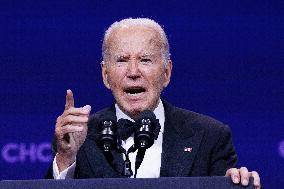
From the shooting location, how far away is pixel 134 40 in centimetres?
213

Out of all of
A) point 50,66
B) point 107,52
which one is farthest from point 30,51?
point 107,52

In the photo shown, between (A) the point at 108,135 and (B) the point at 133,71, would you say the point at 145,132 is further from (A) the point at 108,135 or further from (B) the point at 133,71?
(B) the point at 133,71

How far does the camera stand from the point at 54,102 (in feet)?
9.48

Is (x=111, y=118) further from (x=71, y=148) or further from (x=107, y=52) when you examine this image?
(x=107, y=52)

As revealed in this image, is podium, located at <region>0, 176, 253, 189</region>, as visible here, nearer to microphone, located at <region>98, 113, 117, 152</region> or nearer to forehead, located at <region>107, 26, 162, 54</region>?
microphone, located at <region>98, 113, 117, 152</region>

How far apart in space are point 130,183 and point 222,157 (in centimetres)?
59

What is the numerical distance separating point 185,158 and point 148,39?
0.38m

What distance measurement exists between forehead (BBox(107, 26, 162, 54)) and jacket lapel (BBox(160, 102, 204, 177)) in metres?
0.22

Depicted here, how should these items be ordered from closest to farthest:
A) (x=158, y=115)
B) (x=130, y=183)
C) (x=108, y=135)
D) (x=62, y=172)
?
(x=130, y=183)
(x=108, y=135)
(x=62, y=172)
(x=158, y=115)

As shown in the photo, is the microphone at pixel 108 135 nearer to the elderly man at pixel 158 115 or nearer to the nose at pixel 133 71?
the elderly man at pixel 158 115

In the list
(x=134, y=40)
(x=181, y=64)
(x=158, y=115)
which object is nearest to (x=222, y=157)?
(x=158, y=115)

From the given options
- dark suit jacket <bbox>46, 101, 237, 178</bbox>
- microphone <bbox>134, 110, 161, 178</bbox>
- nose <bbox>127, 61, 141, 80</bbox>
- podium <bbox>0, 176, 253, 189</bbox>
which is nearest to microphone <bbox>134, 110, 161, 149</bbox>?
microphone <bbox>134, 110, 161, 178</bbox>

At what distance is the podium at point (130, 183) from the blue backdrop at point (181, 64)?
128 centimetres

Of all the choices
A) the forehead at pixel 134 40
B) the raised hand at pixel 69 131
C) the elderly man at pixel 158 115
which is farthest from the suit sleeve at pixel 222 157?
the raised hand at pixel 69 131
